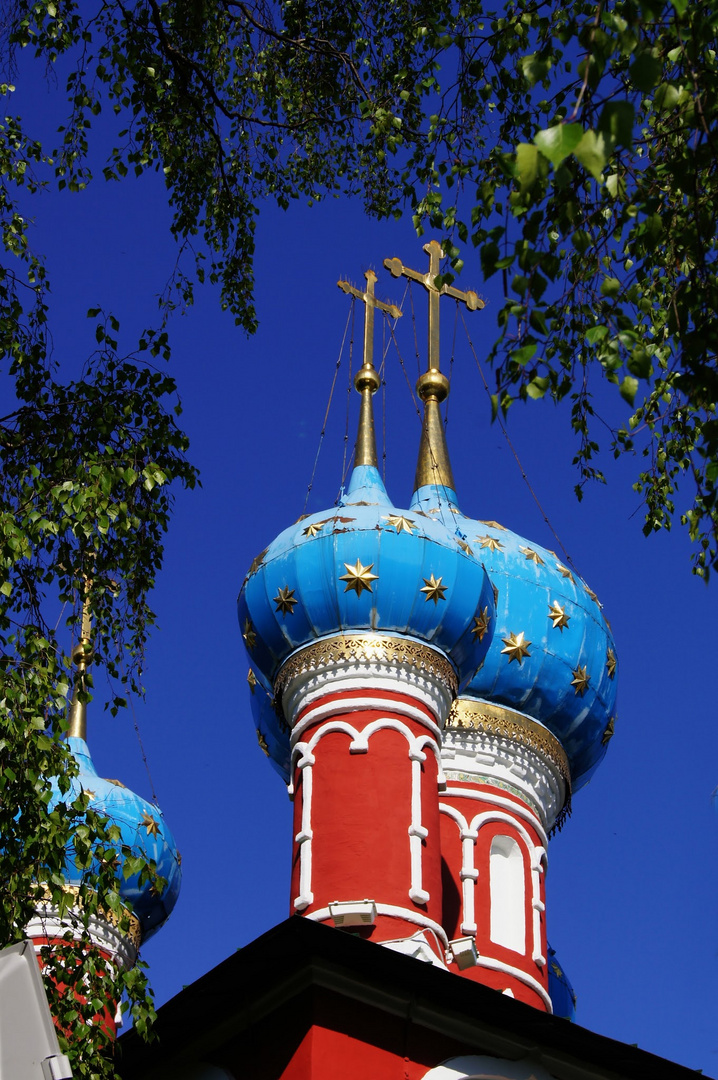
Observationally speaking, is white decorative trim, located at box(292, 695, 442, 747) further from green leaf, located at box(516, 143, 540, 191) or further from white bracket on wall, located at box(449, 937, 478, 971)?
green leaf, located at box(516, 143, 540, 191)

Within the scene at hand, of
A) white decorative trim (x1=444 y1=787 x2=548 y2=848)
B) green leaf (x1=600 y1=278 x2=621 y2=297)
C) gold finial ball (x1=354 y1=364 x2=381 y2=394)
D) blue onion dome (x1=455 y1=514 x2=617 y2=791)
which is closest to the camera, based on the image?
green leaf (x1=600 y1=278 x2=621 y2=297)

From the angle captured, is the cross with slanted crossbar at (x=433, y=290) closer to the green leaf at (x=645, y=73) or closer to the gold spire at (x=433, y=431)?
the gold spire at (x=433, y=431)

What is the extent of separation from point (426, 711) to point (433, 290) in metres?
6.78

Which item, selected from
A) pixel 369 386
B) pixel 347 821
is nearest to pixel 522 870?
pixel 347 821

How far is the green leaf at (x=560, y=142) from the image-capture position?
185 inches

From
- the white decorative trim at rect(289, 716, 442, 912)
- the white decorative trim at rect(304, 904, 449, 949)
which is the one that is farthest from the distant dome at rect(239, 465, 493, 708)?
the white decorative trim at rect(304, 904, 449, 949)

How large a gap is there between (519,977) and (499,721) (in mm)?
2367

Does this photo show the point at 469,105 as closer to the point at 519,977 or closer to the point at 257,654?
the point at 257,654

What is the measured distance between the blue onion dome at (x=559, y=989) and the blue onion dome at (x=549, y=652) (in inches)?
81.7

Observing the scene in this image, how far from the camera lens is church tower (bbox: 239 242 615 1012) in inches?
509

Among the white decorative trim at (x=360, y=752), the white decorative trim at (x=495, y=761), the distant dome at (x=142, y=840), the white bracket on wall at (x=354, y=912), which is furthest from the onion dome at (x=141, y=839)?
the white bracket on wall at (x=354, y=912)

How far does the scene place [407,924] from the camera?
12414 millimetres

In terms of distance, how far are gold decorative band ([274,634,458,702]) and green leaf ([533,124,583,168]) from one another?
922 cm

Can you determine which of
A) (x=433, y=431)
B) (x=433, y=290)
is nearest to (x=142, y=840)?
(x=433, y=431)
